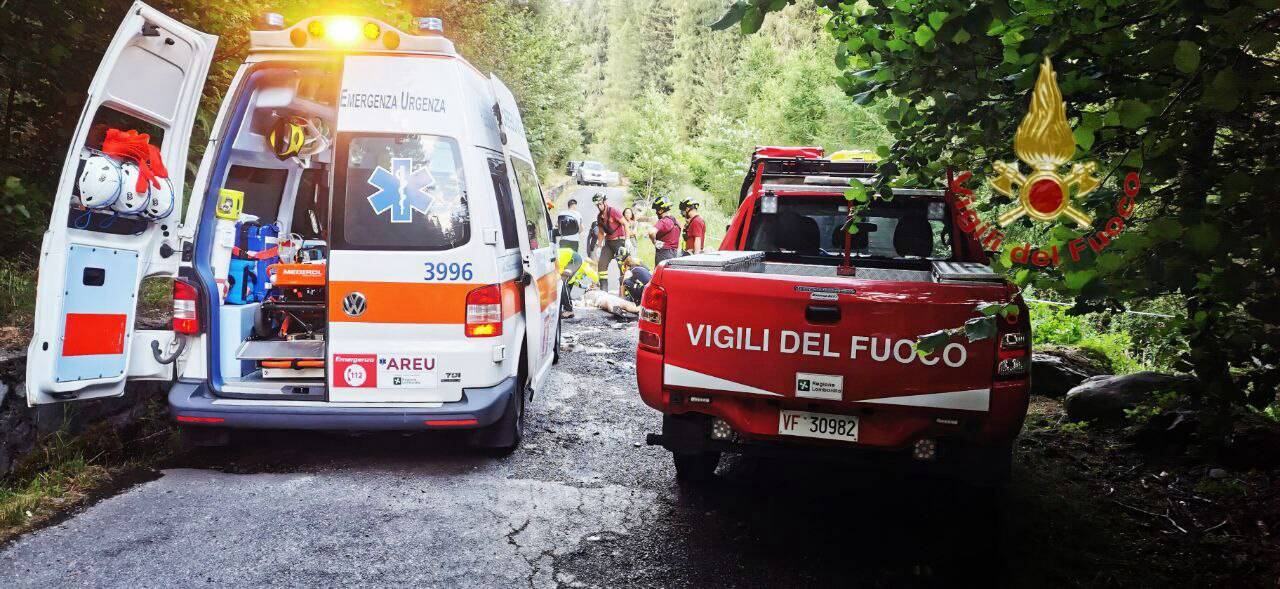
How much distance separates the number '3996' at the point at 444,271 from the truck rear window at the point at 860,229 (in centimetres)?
231

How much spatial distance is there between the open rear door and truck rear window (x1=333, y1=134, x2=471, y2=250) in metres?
1.00

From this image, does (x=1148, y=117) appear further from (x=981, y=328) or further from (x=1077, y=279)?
(x=981, y=328)

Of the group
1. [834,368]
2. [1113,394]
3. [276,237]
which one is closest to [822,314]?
[834,368]

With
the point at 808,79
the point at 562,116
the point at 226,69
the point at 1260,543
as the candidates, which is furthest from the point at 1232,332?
the point at 562,116

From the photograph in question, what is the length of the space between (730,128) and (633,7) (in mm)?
48653

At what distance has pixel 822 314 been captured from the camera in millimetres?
3801

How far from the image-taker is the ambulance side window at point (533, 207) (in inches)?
235

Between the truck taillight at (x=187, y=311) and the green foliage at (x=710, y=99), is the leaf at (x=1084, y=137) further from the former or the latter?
the truck taillight at (x=187, y=311)

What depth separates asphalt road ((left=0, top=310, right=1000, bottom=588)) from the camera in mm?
3539

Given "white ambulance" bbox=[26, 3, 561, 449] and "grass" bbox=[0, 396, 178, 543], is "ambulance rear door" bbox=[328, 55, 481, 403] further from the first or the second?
"grass" bbox=[0, 396, 178, 543]

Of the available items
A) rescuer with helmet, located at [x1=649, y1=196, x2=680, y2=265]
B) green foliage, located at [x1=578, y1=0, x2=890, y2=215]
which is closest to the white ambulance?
green foliage, located at [x1=578, y1=0, x2=890, y2=215]

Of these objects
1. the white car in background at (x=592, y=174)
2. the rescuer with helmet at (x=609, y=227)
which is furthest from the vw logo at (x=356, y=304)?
the white car in background at (x=592, y=174)

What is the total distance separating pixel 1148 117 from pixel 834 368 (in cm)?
199

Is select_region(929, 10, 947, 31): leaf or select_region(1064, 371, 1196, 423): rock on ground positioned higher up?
select_region(929, 10, 947, 31): leaf
